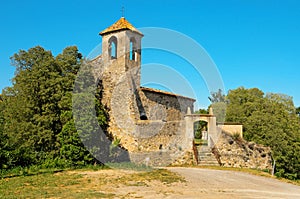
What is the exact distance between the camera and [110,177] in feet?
46.0

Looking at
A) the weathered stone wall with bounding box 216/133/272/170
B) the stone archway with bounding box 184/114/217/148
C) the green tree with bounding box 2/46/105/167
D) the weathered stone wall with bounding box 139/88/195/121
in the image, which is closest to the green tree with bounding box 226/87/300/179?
the weathered stone wall with bounding box 216/133/272/170

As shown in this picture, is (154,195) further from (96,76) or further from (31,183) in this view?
(96,76)

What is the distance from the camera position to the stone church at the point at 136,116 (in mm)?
19062

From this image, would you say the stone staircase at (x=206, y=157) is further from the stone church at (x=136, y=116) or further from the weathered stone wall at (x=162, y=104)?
the weathered stone wall at (x=162, y=104)

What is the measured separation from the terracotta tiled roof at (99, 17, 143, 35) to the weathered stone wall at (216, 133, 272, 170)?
973cm

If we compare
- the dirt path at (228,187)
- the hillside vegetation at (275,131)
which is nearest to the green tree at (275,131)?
the hillside vegetation at (275,131)

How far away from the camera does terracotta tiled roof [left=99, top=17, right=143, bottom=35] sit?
21000 millimetres

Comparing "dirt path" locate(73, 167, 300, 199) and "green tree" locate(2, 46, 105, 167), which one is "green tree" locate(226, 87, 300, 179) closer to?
"dirt path" locate(73, 167, 300, 199)

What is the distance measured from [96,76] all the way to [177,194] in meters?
12.9

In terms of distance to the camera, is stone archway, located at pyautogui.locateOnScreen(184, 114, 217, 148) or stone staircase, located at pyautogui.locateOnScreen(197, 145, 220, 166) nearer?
stone staircase, located at pyautogui.locateOnScreen(197, 145, 220, 166)

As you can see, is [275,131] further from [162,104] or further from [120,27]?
[120,27]

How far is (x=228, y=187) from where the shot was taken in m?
12.4

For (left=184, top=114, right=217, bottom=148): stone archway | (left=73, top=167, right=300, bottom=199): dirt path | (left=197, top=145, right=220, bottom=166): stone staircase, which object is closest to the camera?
(left=73, top=167, right=300, bottom=199): dirt path

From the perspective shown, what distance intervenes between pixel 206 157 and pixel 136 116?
5351 millimetres
